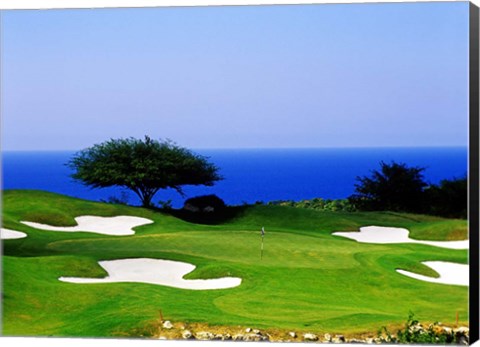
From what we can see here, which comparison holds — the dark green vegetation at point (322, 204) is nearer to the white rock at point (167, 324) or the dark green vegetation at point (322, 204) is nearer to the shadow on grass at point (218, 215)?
the shadow on grass at point (218, 215)

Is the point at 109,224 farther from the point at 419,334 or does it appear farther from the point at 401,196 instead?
the point at 419,334

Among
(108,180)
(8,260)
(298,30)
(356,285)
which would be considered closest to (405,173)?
(356,285)

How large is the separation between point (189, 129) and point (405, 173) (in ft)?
7.28

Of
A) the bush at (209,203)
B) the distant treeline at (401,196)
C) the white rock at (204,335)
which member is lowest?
the white rock at (204,335)

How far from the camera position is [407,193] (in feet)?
30.2

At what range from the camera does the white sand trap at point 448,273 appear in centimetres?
883

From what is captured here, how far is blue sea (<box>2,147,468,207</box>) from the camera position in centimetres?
897

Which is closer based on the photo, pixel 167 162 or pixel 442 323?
pixel 442 323

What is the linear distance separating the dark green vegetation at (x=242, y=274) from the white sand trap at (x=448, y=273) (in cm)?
6

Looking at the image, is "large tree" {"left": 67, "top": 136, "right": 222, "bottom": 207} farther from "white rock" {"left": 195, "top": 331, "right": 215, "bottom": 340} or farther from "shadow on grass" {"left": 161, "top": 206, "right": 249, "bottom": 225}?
"white rock" {"left": 195, "top": 331, "right": 215, "bottom": 340}

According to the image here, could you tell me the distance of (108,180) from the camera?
31.9 ft

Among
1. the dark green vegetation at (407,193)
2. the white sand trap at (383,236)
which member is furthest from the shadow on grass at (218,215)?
the dark green vegetation at (407,193)

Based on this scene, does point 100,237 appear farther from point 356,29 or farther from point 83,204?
point 356,29

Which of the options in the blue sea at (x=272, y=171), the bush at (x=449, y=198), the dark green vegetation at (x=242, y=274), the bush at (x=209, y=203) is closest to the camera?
the bush at (x=449, y=198)
